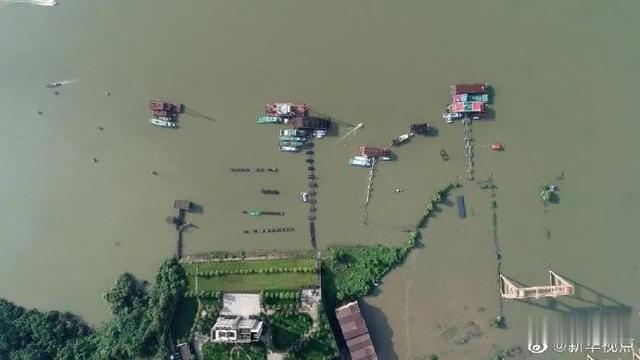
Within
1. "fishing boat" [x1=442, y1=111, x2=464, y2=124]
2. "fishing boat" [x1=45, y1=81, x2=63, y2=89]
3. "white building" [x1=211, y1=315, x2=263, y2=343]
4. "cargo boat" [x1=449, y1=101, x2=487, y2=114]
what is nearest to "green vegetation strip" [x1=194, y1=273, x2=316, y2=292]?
"white building" [x1=211, y1=315, x2=263, y2=343]

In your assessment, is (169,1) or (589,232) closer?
(589,232)

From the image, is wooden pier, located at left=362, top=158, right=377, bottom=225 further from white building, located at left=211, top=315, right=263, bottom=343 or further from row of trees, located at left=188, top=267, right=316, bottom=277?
white building, located at left=211, top=315, right=263, bottom=343

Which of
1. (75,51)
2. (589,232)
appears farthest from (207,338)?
(589,232)

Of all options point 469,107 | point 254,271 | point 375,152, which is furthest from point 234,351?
point 469,107

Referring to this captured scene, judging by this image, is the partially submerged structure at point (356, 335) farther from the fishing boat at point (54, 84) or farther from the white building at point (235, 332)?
the fishing boat at point (54, 84)

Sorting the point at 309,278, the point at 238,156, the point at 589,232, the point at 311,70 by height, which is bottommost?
the point at 309,278

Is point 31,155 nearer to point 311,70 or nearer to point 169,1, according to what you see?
point 169,1

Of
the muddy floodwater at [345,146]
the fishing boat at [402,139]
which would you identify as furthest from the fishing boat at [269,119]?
the fishing boat at [402,139]
